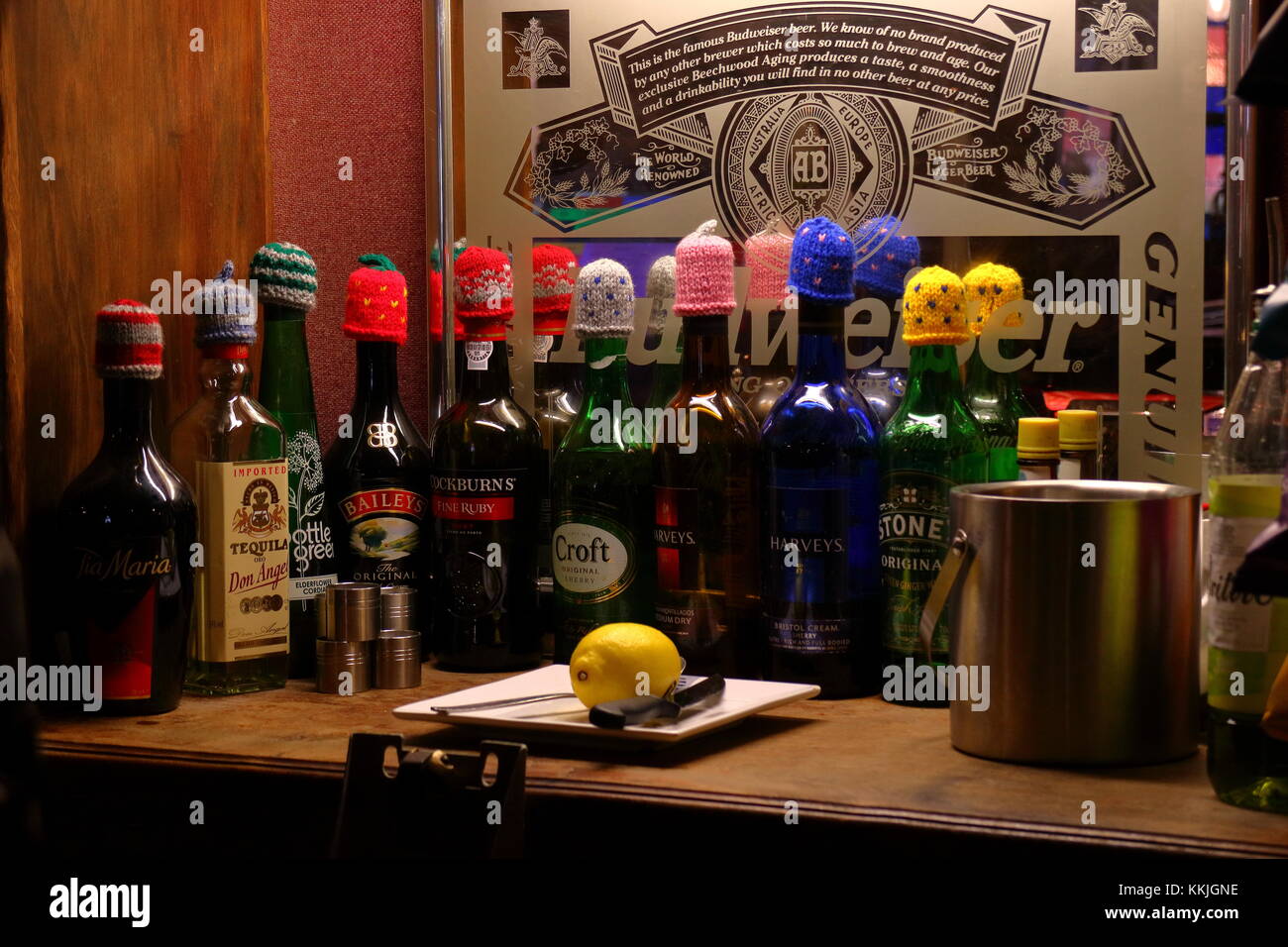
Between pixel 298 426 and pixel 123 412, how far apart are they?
0.18 metres

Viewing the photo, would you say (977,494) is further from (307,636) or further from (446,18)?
(446,18)

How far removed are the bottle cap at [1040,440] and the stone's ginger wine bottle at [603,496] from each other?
13.3 inches

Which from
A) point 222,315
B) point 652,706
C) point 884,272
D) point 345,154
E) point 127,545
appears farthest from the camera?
point 345,154

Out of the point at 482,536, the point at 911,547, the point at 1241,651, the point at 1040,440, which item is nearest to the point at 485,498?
the point at 482,536

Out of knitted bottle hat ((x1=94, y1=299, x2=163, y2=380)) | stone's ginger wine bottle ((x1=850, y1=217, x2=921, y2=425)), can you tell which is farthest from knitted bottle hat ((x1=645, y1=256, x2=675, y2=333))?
knitted bottle hat ((x1=94, y1=299, x2=163, y2=380))

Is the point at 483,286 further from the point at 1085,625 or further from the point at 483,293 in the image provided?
the point at 1085,625

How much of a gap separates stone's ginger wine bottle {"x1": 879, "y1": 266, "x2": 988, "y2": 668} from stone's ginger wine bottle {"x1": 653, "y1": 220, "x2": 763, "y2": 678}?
128mm

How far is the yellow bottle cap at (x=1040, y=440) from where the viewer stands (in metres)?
1.11

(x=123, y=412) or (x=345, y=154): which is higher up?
(x=345, y=154)

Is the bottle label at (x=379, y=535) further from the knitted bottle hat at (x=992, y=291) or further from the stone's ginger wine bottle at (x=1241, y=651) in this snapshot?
the stone's ginger wine bottle at (x=1241, y=651)

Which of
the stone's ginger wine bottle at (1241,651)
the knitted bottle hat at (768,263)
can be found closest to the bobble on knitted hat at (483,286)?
the knitted bottle hat at (768,263)

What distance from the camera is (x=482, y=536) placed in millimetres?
1233

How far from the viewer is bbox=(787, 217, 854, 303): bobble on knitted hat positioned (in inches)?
43.6

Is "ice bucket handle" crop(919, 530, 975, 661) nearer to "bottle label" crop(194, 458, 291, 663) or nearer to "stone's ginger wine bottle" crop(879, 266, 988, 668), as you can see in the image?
"stone's ginger wine bottle" crop(879, 266, 988, 668)
